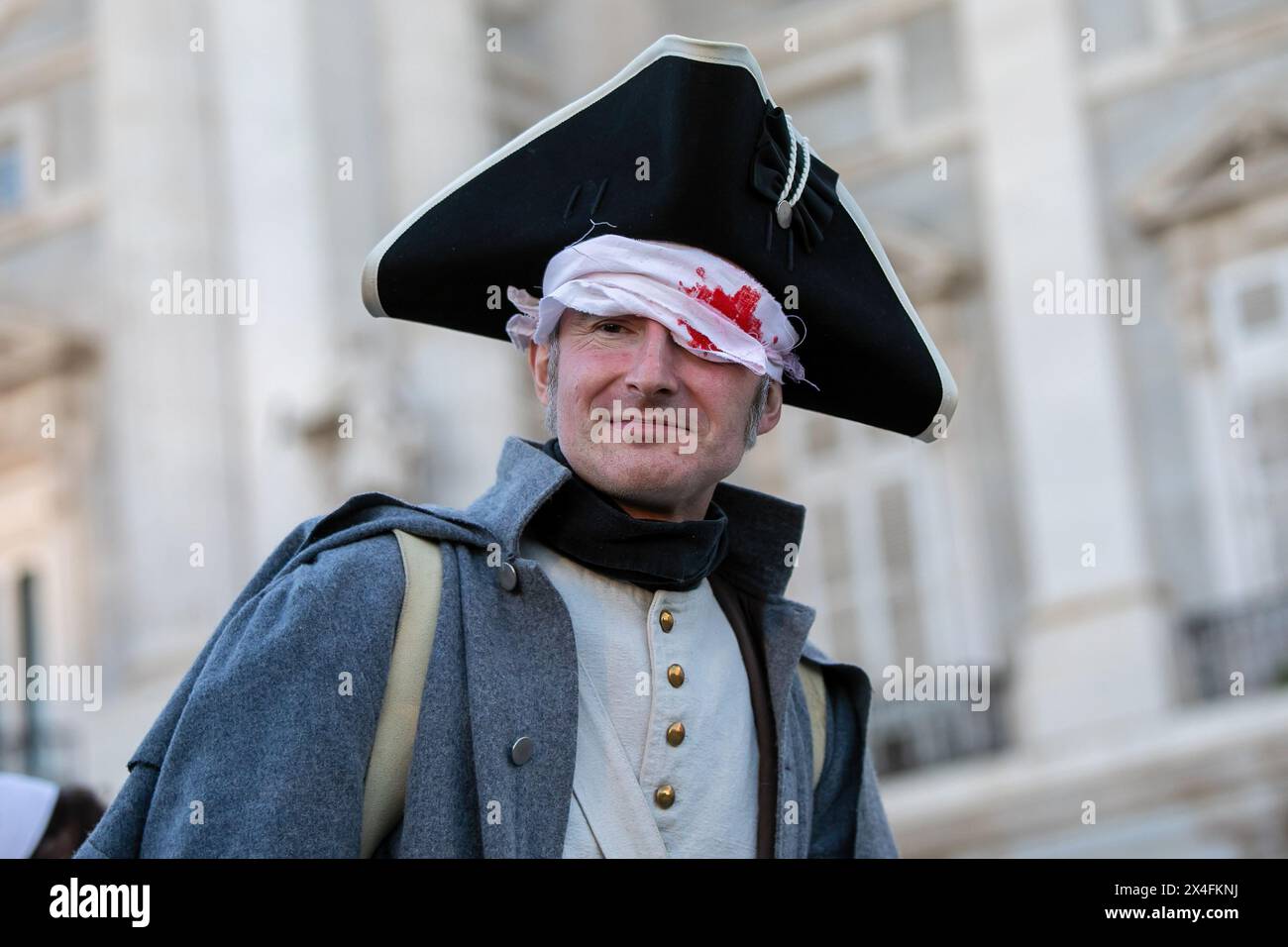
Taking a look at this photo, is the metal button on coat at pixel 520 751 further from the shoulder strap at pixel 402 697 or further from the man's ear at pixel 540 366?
the man's ear at pixel 540 366

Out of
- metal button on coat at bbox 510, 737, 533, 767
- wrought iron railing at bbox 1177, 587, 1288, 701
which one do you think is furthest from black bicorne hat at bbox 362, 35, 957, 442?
wrought iron railing at bbox 1177, 587, 1288, 701

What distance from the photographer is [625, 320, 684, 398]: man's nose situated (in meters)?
2.38

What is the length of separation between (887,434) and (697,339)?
12.7 metres

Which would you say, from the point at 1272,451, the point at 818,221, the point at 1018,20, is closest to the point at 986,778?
the point at 1272,451

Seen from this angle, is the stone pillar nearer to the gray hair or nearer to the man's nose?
the gray hair

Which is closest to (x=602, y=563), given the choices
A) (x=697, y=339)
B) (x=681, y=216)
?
(x=697, y=339)

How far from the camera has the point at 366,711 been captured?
2.16m

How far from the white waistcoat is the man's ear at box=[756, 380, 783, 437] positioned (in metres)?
0.20

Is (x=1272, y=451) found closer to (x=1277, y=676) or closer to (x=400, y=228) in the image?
(x=1277, y=676)

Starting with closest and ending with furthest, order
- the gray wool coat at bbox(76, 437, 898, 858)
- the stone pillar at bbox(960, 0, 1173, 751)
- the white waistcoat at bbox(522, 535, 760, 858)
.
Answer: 1. the gray wool coat at bbox(76, 437, 898, 858)
2. the white waistcoat at bbox(522, 535, 760, 858)
3. the stone pillar at bbox(960, 0, 1173, 751)

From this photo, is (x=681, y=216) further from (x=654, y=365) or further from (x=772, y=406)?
(x=772, y=406)

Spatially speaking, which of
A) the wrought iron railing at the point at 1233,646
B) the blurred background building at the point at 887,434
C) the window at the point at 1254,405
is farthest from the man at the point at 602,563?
the window at the point at 1254,405

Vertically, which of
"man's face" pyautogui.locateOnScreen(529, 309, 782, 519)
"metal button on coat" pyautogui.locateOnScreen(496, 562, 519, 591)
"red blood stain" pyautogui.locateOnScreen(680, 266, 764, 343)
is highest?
"red blood stain" pyautogui.locateOnScreen(680, 266, 764, 343)

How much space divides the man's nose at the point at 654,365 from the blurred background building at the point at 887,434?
10.4 meters
